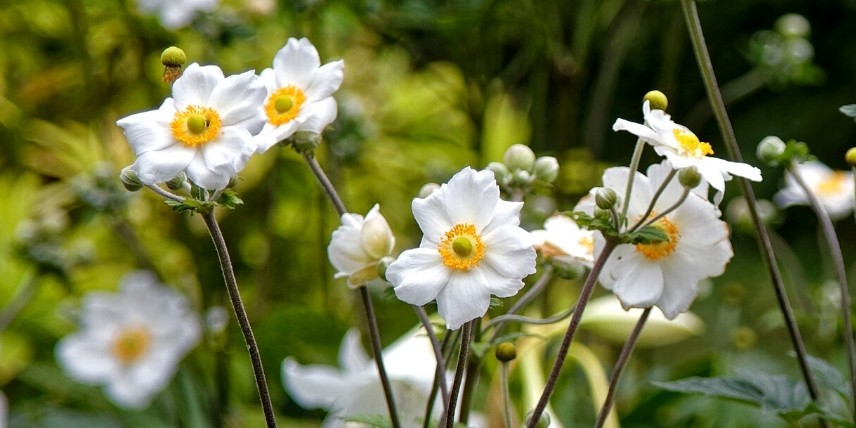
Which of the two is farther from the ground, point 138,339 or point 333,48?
point 333,48

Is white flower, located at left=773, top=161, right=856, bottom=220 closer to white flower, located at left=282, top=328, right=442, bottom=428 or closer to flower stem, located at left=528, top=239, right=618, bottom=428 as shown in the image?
white flower, located at left=282, top=328, right=442, bottom=428

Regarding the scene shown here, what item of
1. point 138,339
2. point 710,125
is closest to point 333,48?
point 138,339

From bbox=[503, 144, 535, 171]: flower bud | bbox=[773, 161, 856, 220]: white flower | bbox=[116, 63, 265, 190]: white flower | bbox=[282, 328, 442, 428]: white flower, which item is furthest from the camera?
bbox=[773, 161, 856, 220]: white flower

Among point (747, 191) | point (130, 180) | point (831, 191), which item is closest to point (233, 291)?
point (130, 180)

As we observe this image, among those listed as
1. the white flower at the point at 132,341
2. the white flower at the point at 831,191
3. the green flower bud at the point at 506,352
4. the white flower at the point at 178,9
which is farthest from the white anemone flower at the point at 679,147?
the white flower at the point at 132,341

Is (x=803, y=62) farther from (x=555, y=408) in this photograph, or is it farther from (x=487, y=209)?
(x=487, y=209)

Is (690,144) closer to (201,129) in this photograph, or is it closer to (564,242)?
(564,242)

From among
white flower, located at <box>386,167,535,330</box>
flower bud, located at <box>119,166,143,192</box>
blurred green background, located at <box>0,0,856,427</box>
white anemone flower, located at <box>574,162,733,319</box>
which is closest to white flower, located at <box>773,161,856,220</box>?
blurred green background, located at <box>0,0,856,427</box>
